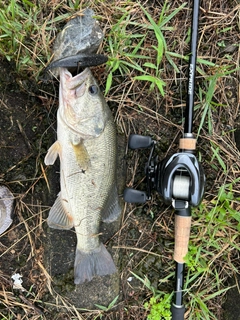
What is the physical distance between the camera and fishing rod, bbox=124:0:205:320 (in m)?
2.49

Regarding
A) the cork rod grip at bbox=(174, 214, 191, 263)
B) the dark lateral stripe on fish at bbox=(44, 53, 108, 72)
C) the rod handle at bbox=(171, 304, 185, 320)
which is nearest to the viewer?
the dark lateral stripe on fish at bbox=(44, 53, 108, 72)

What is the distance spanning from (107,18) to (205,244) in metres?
1.99

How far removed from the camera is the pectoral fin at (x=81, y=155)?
2504 millimetres

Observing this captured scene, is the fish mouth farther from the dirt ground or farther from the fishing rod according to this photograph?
the fishing rod

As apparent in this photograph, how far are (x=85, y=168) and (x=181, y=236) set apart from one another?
89 centimetres

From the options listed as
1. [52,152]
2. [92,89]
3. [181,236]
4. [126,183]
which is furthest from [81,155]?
[181,236]

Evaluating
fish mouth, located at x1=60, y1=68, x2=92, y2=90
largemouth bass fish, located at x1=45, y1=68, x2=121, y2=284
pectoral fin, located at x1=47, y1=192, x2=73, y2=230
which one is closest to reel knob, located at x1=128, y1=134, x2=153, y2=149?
largemouth bass fish, located at x1=45, y1=68, x2=121, y2=284

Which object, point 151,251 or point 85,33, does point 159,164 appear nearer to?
point 151,251

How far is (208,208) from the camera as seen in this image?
3.04 m

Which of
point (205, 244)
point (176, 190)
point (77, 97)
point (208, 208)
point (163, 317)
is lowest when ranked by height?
point (163, 317)

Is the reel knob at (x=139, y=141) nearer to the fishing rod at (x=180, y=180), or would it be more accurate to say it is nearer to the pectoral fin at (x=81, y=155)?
the fishing rod at (x=180, y=180)

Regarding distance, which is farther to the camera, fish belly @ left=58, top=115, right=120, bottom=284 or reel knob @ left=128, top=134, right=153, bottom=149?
reel knob @ left=128, top=134, right=153, bottom=149

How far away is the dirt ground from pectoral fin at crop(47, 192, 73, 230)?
0.22 metres

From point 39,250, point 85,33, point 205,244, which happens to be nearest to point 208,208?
point 205,244
